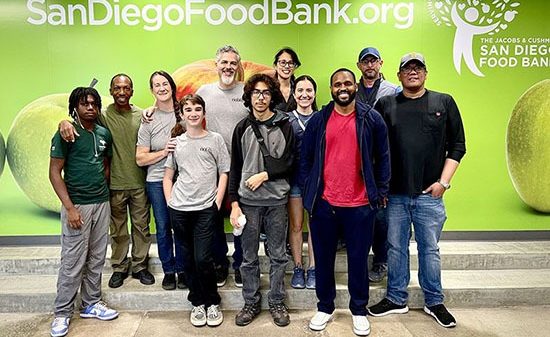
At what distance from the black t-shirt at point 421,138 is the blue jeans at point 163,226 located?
1.70 metres

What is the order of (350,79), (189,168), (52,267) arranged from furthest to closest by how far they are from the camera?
(52,267)
(189,168)
(350,79)

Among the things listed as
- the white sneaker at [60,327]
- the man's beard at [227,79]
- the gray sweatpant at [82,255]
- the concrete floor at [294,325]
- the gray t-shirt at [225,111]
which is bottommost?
the concrete floor at [294,325]

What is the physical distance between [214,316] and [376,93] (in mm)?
2100

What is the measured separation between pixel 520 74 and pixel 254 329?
3426 millimetres

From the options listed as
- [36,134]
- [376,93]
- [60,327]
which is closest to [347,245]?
[376,93]

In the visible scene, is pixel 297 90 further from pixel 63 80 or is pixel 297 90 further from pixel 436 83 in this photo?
pixel 63 80

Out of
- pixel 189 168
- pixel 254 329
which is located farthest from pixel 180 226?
pixel 254 329

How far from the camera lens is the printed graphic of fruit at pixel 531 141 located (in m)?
4.24

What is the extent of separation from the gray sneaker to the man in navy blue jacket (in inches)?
22.8

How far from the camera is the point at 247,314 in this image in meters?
3.19

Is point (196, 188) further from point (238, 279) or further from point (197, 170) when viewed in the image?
point (238, 279)

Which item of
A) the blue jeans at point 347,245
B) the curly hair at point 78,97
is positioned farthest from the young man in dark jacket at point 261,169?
the curly hair at point 78,97

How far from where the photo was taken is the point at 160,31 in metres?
4.12

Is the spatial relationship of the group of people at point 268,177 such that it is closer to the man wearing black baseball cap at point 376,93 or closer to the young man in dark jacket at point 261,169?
the young man in dark jacket at point 261,169
